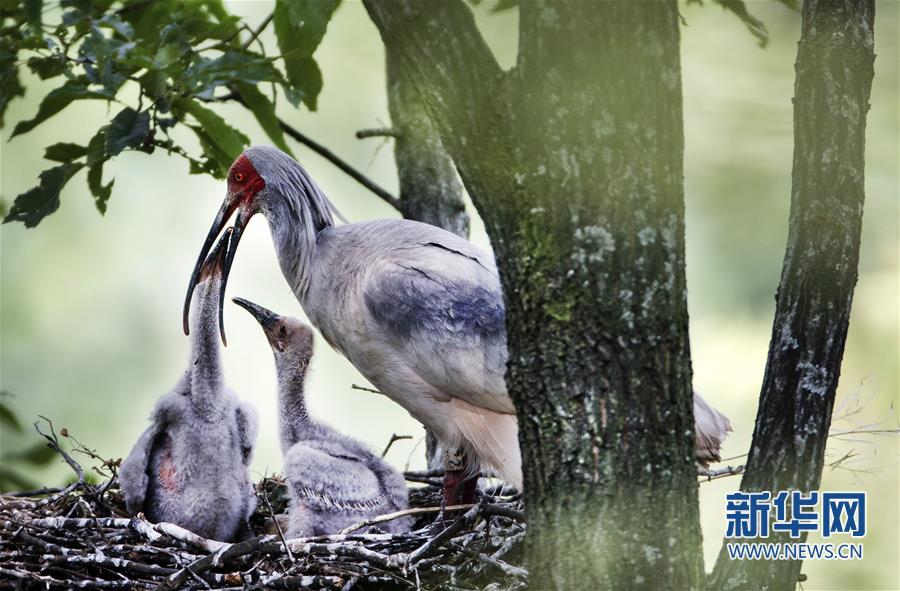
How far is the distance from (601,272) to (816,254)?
1.03 metres

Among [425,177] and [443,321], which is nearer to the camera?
[443,321]

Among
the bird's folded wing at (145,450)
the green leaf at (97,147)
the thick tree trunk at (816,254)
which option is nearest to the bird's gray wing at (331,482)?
the bird's folded wing at (145,450)

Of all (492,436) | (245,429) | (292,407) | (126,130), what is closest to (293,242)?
(292,407)

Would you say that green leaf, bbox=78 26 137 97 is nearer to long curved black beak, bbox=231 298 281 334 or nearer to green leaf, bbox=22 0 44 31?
green leaf, bbox=22 0 44 31

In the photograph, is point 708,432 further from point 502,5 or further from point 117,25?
point 117,25

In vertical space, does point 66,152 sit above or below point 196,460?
above

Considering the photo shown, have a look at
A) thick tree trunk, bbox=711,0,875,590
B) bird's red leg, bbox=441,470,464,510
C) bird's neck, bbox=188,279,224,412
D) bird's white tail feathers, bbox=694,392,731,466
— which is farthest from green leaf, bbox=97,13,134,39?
bird's white tail feathers, bbox=694,392,731,466

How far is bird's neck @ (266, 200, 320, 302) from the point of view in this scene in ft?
17.4

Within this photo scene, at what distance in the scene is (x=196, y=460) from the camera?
479 cm

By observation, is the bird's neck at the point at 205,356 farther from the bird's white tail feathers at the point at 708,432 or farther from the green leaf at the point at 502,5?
the green leaf at the point at 502,5

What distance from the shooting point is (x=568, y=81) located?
2.70 m

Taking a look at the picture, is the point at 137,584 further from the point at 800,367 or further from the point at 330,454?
the point at 800,367

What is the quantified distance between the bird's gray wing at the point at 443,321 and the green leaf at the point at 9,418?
60.5 inches

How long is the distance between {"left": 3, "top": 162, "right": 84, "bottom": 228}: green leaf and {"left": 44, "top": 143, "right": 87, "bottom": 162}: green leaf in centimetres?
12
